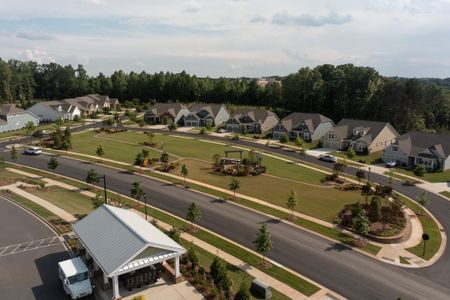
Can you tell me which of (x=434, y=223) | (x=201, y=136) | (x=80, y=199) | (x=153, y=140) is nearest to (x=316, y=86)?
(x=201, y=136)

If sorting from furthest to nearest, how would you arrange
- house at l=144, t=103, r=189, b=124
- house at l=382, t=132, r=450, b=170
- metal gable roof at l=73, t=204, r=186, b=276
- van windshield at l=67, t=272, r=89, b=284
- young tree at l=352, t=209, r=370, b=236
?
house at l=144, t=103, r=189, b=124
house at l=382, t=132, r=450, b=170
young tree at l=352, t=209, r=370, b=236
van windshield at l=67, t=272, r=89, b=284
metal gable roof at l=73, t=204, r=186, b=276

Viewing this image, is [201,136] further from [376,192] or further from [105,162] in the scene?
[376,192]

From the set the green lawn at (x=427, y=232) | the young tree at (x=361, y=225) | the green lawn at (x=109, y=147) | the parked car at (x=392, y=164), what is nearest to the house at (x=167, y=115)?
the green lawn at (x=109, y=147)

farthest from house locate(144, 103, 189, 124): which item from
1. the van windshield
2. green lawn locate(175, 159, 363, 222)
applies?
the van windshield

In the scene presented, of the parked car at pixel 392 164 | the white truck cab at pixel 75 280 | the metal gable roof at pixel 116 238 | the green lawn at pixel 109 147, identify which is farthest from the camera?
the green lawn at pixel 109 147

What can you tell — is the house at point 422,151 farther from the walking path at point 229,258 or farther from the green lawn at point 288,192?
the walking path at point 229,258

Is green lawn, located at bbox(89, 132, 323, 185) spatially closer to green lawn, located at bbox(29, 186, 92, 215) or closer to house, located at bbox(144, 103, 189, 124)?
house, located at bbox(144, 103, 189, 124)

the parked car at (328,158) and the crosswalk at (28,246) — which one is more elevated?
the parked car at (328,158)
